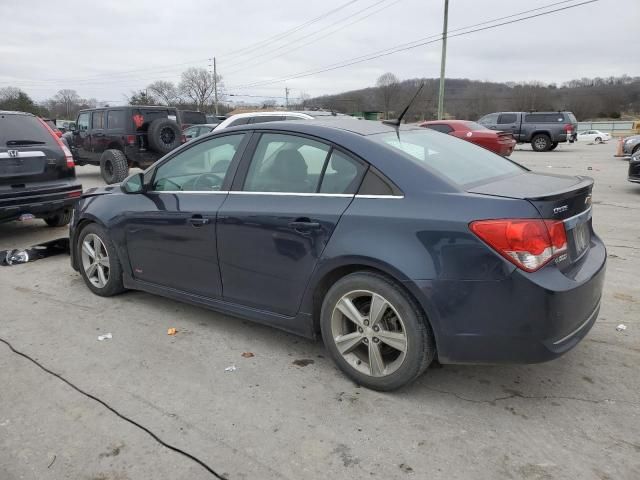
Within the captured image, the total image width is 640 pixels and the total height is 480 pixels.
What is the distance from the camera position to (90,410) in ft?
9.34

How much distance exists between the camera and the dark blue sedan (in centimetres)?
254

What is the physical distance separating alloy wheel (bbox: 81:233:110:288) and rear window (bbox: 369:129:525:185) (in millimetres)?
2735

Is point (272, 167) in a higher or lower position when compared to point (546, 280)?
higher

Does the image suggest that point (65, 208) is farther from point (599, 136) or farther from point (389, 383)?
point (599, 136)

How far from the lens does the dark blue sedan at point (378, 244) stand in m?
2.54

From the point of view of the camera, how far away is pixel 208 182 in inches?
150

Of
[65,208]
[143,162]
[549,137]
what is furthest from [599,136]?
[65,208]

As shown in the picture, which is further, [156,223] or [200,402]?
[156,223]

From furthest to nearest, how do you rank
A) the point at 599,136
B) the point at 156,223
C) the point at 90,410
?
1. the point at 599,136
2. the point at 156,223
3. the point at 90,410

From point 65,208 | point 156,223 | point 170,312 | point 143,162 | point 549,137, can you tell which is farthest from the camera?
point 549,137

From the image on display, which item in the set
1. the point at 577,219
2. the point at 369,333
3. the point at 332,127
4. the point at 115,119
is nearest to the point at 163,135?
the point at 115,119

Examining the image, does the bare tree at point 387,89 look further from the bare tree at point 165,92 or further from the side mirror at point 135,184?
the bare tree at point 165,92

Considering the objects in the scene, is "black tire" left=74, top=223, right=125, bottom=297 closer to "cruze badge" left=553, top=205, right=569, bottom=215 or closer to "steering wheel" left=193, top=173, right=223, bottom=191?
"steering wheel" left=193, top=173, right=223, bottom=191

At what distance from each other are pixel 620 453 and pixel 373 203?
171 cm
